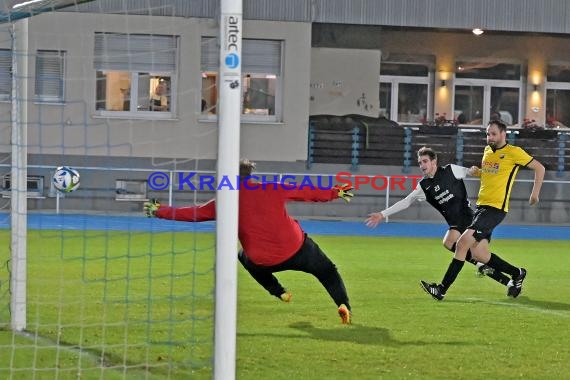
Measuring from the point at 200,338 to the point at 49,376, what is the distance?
1977 mm

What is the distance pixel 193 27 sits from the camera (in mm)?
30875

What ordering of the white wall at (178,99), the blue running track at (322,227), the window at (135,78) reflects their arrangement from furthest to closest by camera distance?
1. the window at (135,78)
2. the white wall at (178,99)
3. the blue running track at (322,227)

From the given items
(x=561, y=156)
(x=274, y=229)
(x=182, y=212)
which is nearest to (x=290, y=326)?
(x=274, y=229)

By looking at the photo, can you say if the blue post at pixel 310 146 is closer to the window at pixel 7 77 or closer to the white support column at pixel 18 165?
the window at pixel 7 77

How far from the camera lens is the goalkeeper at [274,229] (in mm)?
10500

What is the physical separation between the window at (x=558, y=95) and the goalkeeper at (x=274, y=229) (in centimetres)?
2674

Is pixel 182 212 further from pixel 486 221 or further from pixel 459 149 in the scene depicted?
pixel 459 149

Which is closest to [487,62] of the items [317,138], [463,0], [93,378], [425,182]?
[463,0]

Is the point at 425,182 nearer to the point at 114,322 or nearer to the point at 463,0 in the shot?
the point at 114,322

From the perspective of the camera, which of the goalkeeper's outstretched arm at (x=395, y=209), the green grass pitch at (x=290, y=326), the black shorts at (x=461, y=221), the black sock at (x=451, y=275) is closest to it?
the green grass pitch at (x=290, y=326)

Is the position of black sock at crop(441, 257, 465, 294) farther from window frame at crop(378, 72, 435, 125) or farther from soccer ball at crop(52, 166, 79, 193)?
window frame at crop(378, 72, 435, 125)

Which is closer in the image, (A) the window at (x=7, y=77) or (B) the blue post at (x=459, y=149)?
(A) the window at (x=7, y=77)

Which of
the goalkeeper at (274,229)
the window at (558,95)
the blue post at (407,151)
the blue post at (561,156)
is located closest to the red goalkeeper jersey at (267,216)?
the goalkeeper at (274,229)

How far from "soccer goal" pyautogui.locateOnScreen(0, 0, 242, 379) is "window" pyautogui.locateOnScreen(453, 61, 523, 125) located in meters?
8.54
